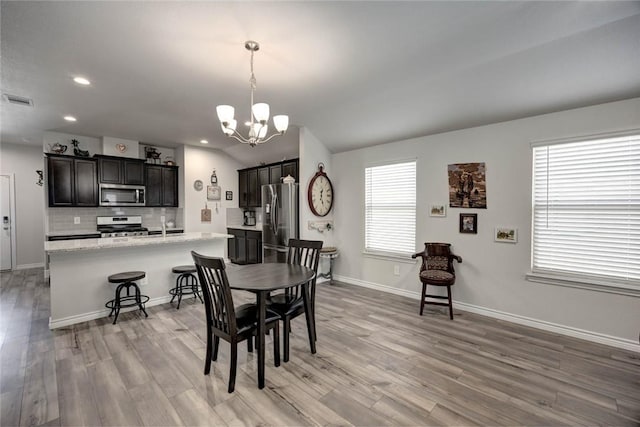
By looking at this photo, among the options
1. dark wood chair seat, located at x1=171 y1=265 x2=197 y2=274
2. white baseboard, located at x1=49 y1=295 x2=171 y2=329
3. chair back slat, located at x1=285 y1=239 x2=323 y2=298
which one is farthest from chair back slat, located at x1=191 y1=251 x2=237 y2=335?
white baseboard, located at x1=49 y1=295 x2=171 y2=329

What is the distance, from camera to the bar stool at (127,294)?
3314mm

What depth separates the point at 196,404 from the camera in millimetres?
1950

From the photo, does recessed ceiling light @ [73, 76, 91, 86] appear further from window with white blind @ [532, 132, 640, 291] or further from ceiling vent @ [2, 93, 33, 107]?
window with white blind @ [532, 132, 640, 291]

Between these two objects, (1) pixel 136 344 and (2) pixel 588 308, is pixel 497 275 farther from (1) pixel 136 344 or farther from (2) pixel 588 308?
(1) pixel 136 344

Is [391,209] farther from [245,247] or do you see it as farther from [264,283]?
[245,247]

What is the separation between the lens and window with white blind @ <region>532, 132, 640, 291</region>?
2.72 m

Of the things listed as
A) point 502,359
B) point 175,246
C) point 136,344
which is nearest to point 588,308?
point 502,359

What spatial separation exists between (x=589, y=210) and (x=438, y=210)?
5.01 feet

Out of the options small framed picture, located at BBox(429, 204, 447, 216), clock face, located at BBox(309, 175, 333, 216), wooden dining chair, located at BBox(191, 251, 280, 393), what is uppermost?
clock face, located at BBox(309, 175, 333, 216)

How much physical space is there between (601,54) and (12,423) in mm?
5013

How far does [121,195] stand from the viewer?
219 inches

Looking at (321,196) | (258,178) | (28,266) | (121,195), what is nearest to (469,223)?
(321,196)

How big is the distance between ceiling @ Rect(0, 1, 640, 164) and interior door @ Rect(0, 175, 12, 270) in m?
2.79

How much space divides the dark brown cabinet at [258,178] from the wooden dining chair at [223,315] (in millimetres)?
3522
